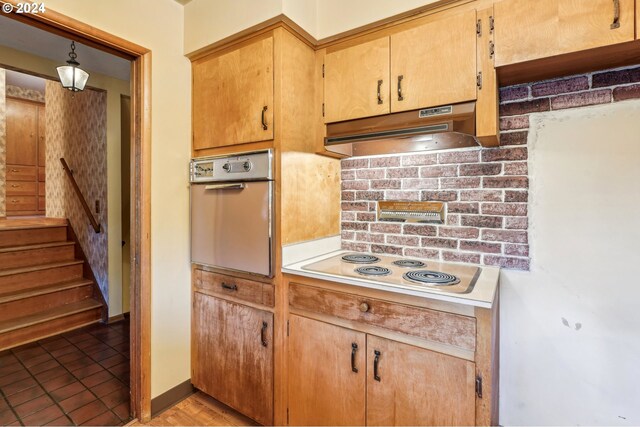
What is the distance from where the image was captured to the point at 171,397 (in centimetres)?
185

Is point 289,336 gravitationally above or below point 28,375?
above

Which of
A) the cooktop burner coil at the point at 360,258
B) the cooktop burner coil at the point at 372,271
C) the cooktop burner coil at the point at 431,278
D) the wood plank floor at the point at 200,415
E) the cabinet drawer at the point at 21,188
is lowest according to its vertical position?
the wood plank floor at the point at 200,415

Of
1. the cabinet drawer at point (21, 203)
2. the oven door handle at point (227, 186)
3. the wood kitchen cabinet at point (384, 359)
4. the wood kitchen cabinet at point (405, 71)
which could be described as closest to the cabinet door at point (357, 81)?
the wood kitchen cabinet at point (405, 71)

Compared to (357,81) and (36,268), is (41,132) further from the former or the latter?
(357,81)

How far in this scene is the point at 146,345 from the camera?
1.72 metres

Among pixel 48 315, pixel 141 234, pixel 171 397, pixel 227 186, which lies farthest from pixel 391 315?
pixel 48 315

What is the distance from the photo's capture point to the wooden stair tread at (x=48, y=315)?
102 inches

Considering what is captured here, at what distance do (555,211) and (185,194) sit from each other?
6.84 ft

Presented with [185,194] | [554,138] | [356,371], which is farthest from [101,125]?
[554,138]

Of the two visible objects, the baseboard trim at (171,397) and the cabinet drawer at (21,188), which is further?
A: the cabinet drawer at (21,188)

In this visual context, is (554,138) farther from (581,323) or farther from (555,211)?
(581,323)

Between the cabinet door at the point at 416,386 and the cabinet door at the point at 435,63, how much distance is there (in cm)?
113

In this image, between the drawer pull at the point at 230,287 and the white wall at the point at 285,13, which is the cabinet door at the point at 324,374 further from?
the white wall at the point at 285,13

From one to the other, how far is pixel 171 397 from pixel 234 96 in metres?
1.89
